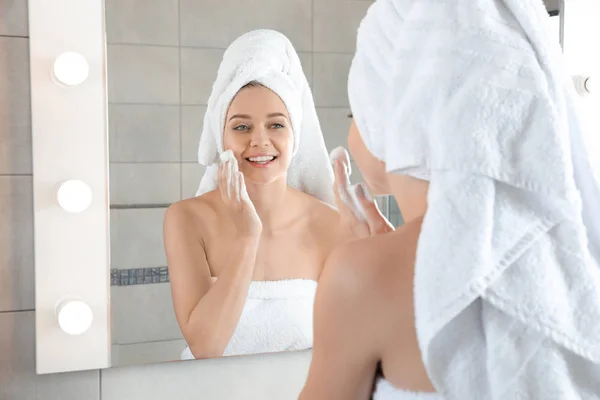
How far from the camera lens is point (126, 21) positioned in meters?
1.12

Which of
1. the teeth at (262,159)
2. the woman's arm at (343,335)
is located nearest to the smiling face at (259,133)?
the teeth at (262,159)

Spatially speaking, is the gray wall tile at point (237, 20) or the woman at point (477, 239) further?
the gray wall tile at point (237, 20)

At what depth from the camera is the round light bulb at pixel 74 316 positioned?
1090mm

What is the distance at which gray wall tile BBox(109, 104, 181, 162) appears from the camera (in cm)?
112

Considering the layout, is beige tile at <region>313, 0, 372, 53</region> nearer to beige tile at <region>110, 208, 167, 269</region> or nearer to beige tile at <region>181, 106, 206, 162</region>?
beige tile at <region>181, 106, 206, 162</region>

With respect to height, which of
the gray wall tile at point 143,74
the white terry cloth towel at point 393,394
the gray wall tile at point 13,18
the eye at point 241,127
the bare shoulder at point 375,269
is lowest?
the white terry cloth towel at point 393,394

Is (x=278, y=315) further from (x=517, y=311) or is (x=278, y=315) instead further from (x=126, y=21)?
(x=517, y=311)

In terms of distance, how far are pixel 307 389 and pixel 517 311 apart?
0.25m

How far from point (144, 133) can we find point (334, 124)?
364 millimetres

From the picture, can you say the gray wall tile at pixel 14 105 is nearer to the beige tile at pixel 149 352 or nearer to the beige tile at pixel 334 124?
the beige tile at pixel 149 352

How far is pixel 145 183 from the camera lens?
1147 millimetres

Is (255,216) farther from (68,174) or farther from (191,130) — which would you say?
(68,174)

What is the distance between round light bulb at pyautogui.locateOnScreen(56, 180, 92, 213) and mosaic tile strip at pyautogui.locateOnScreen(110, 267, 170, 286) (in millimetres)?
129

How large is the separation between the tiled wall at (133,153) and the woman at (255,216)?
4cm
